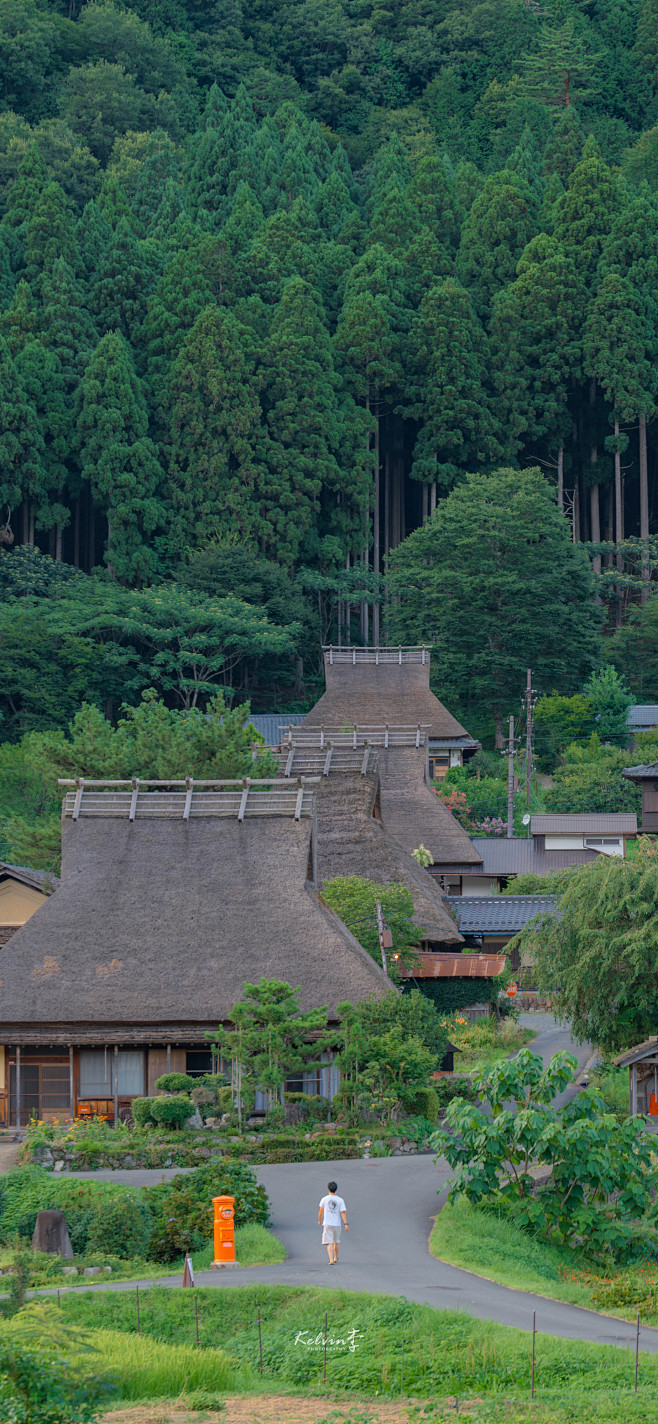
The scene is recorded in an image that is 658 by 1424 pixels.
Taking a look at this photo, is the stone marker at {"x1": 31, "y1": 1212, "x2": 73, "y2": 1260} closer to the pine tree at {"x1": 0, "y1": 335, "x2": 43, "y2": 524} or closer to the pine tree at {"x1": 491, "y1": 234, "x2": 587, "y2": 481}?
the pine tree at {"x1": 0, "y1": 335, "x2": 43, "y2": 524}

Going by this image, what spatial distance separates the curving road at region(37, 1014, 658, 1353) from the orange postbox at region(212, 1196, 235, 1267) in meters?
0.33

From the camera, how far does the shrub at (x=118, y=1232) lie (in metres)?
17.3

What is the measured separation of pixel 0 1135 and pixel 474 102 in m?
89.8

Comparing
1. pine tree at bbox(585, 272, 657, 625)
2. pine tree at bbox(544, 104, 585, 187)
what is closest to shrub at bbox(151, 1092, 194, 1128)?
pine tree at bbox(585, 272, 657, 625)

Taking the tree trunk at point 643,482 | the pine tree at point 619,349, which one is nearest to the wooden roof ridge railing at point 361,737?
the pine tree at point 619,349

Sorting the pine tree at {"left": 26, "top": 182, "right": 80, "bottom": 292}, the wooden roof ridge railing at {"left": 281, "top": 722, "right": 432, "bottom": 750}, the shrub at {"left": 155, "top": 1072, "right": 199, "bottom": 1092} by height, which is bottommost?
the shrub at {"left": 155, "top": 1072, "right": 199, "bottom": 1092}

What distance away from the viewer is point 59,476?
6388 centimetres

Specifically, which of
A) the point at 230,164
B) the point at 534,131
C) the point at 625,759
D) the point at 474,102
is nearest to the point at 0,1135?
the point at 625,759

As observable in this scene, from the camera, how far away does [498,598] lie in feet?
187

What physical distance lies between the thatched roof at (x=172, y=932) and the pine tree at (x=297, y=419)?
3708 cm

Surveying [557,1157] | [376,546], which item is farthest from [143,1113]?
[376,546]

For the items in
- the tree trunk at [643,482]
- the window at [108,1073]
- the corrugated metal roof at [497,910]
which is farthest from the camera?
the tree trunk at [643,482]

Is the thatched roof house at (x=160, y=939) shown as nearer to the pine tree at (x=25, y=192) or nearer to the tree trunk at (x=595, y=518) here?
the tree trunk at (x=595, y=518)

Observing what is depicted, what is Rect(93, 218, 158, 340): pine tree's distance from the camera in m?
68.5
